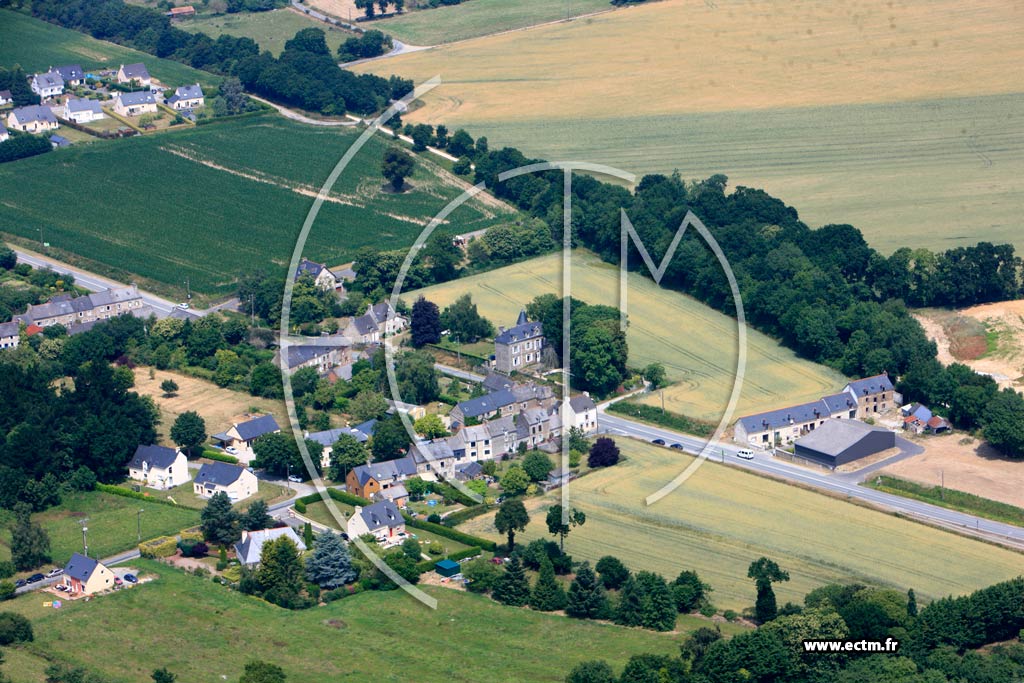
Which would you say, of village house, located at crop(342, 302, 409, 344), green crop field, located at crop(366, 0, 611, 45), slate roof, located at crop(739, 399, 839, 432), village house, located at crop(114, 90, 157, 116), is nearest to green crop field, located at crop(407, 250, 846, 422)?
slate roof, located at crop(739, 399, 839, 432)

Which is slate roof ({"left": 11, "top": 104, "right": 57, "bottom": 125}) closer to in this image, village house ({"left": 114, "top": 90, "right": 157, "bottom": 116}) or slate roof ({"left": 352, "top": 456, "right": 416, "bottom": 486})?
village house ({"left": 114, "top": 90, "right": 157, "bottom": 116})

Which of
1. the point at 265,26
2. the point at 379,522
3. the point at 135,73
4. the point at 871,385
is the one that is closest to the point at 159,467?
the point at 379,522

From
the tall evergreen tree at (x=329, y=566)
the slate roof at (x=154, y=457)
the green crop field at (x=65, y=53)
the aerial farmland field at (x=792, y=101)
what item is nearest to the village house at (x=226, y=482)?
the slate roof at (x=154, y=457)

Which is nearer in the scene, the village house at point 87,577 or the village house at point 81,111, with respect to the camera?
the village house at point 87,577

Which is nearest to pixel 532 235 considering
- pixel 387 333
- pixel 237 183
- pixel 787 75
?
pixel 387 333

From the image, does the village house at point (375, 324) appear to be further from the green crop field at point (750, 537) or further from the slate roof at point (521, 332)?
the green crop field at point (750, 537)

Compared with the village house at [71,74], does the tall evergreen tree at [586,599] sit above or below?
below

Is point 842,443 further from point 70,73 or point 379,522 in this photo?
point 70,73
